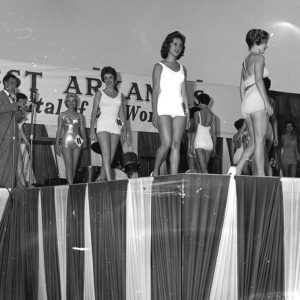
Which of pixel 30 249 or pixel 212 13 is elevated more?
pixel 212 13

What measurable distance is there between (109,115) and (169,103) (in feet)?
5.42

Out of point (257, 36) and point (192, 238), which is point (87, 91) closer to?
point (257, 36)

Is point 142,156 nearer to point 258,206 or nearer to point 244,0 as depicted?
point 244,0

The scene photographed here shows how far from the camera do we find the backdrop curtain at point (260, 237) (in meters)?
5.72

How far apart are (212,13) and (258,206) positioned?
6.59 m

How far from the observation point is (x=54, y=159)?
10.2m

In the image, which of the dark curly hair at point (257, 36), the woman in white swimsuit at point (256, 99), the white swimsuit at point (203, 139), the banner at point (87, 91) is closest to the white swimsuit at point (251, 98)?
the woman in white swimsuit at point (256, 99)

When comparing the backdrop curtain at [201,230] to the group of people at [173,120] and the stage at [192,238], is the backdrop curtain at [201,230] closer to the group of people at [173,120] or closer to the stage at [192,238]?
the stage at [192,238]

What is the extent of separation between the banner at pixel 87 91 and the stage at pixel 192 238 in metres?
3.06

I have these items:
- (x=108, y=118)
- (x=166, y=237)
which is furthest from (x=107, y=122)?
(x=166, y=237)

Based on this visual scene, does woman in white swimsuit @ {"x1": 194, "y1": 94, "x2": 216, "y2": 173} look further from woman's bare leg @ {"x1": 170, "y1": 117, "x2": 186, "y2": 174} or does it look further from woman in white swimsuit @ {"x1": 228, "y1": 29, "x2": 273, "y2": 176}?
woman in white swimsuit @ {"x1": 228, "y1": 29, "x2": 273, "y2": 176}

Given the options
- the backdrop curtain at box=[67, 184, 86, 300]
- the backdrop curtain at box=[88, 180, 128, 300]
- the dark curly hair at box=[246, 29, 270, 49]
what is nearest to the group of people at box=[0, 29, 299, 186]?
the dark curly hair at box=[246, 29, 270, 49]

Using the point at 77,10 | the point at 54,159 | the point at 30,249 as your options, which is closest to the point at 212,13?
the point at 77,10

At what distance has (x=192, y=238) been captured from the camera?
5441 mm
